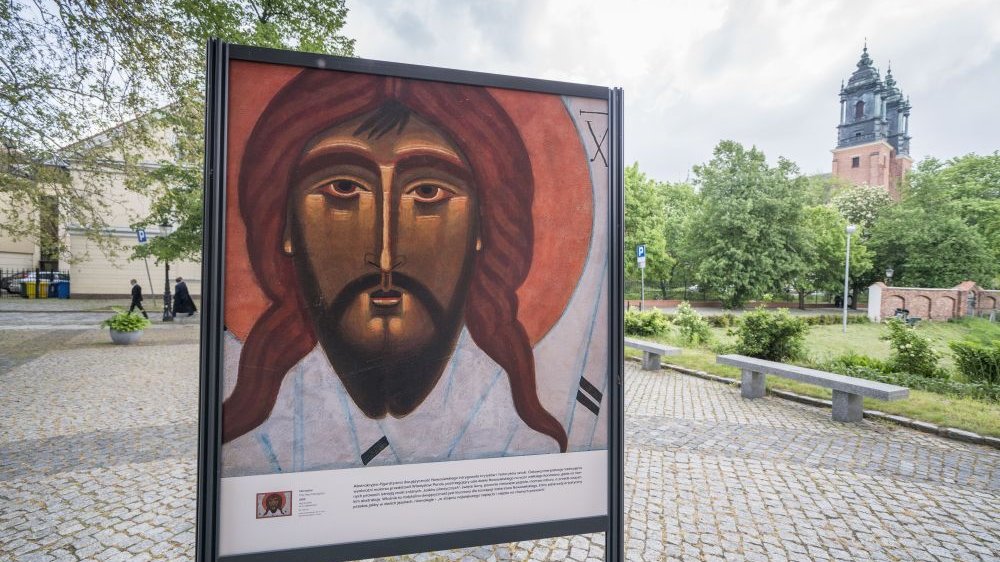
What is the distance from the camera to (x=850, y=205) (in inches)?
1734

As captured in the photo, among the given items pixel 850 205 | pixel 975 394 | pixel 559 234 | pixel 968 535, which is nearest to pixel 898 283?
pixel 850 205

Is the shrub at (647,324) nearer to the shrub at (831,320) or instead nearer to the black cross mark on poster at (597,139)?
the shrub at (831,320)

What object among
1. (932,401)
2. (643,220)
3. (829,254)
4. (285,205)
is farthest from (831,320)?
(285,205)

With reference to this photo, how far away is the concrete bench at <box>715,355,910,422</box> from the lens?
580 cm

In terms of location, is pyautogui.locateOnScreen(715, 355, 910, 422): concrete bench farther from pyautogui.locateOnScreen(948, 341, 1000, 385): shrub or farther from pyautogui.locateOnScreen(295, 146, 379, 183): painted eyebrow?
pyautogui.locateOnScreen(295, 146, 379, 183): painted eyebrow

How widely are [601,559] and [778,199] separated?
108 ft

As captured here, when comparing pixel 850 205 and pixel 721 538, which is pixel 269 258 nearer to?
pixel 721 538

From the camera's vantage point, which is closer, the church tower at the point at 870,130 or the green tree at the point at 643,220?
the green tree at the point at 643,220

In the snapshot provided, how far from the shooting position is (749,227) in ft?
99.2

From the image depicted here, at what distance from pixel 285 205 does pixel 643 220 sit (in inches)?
1282

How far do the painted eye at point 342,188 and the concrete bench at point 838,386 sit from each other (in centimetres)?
649

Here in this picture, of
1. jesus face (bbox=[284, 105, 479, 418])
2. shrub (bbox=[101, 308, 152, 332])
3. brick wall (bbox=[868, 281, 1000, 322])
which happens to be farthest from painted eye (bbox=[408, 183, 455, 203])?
brick wall (bbox=[868, 281, 1000, 322])

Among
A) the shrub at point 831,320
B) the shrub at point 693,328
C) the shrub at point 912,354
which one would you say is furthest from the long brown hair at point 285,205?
the shrub at point 831,320

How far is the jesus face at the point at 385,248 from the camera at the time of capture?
1.92 meters
